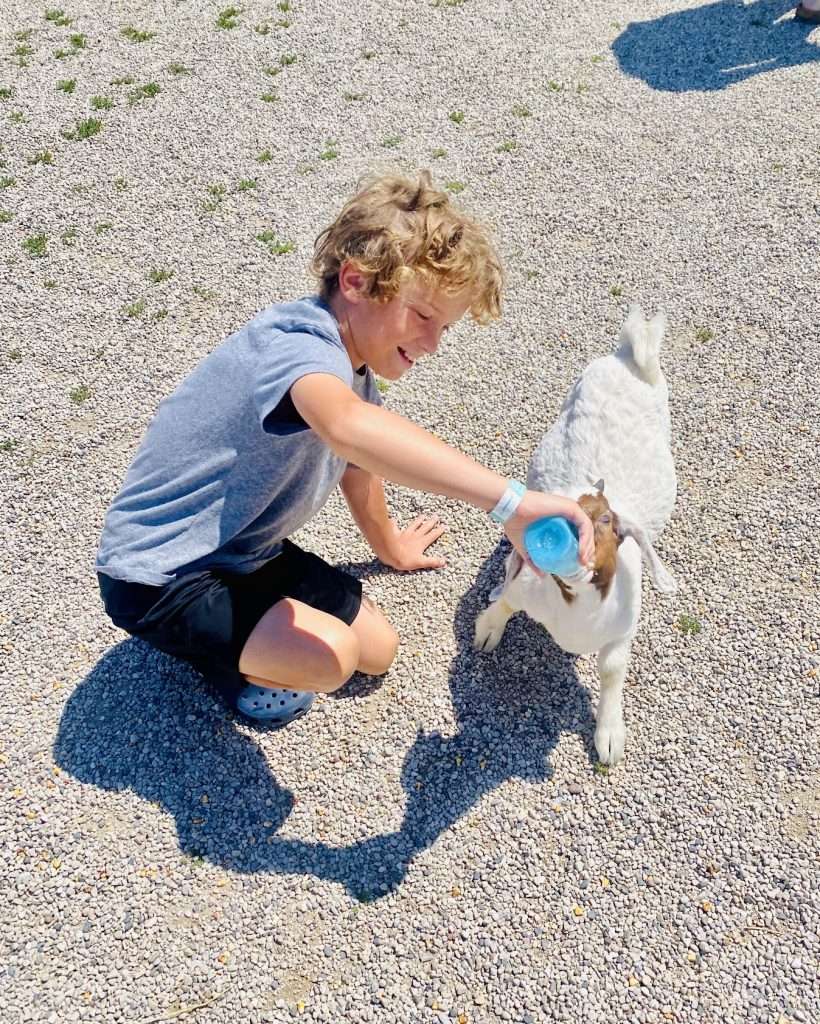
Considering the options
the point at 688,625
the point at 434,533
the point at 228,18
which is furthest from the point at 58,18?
the point at 688,625

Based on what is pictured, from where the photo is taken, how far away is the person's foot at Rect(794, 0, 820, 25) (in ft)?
25.7

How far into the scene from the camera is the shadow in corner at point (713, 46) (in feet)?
24.8

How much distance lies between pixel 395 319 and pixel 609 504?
1178 mm

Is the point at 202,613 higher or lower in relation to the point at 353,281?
lower

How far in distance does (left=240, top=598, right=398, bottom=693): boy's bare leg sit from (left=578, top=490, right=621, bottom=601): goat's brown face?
Result: 107 cm

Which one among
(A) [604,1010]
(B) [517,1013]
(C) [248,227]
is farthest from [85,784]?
(C) [248,227]

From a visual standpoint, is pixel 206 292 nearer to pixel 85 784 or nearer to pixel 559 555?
pixel 85 784

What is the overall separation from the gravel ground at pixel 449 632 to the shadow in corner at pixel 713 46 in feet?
0.27

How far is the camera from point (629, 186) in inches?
256

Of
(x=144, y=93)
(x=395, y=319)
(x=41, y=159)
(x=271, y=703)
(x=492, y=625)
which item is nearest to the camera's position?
(x=395, y=319)

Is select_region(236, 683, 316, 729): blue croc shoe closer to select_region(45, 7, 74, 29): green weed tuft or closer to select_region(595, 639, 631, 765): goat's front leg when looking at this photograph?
select_region(595, 639, 631, 765): goat's front leg

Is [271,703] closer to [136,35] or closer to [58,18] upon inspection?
[136,35]

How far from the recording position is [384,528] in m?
4.09

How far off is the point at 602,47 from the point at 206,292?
5.10m
